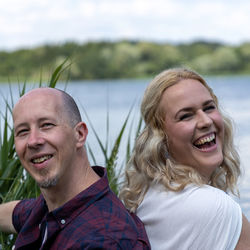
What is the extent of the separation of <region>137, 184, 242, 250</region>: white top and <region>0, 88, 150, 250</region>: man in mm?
150

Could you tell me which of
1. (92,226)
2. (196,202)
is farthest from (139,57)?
(92,226)

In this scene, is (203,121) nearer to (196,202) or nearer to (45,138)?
(196,202)

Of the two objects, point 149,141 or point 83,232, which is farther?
point 149,141

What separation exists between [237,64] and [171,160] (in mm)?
16666

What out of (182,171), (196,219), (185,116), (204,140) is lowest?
(196,219)

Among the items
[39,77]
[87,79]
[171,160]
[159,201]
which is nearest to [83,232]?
[159,201]

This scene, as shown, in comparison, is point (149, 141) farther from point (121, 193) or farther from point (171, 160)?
point (121, 193)

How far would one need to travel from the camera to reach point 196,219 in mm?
2256

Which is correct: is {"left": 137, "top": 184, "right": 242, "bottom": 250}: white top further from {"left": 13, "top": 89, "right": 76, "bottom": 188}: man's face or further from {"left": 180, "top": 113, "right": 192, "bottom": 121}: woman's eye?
{"left": 13, "top": 89, "right": 76, "bottom": 188}: man's face

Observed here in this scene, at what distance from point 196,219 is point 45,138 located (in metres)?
0.67

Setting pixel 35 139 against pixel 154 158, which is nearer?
pixel 35 139

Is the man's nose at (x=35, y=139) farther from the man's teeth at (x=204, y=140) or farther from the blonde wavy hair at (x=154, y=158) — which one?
the man's teeth at (x=204, y=140)

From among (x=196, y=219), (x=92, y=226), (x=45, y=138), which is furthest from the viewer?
(x=196, y=219)

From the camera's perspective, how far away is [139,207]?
2.48 m
